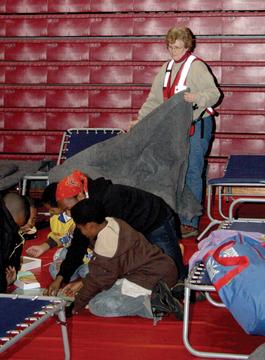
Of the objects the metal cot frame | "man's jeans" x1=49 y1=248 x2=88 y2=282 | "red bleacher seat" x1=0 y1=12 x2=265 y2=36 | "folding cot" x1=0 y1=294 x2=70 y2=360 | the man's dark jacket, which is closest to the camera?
"folding cot" x1=0 y1=294 x2=70 y2=360

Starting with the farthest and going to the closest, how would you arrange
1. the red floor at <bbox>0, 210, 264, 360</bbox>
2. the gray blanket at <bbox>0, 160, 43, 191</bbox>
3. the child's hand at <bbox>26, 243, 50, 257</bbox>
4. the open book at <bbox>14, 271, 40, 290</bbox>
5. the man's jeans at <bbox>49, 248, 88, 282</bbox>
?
the gray blanket at <bbox>0, 160, 43, 191</bbox> → the child's hand at <bbox>26, 243, 50, 257</bbox> → the man's jeans at <bbox>49, 248, 88, 282</bbox> → the open book at <bbox>14, 271, 40, 290</bbox> → the red floor at <bbox>0, 210, 264, 360</bbox>

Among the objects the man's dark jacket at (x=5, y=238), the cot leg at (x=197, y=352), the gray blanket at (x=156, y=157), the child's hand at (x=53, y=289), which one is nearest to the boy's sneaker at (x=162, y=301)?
the cot leg at (x=197, y=352)

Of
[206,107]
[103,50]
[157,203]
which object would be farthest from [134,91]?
[157,203]

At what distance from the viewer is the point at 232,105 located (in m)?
7.34

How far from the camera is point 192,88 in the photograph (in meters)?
5.25

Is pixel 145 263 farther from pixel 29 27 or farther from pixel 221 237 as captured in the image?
pixel 29 27

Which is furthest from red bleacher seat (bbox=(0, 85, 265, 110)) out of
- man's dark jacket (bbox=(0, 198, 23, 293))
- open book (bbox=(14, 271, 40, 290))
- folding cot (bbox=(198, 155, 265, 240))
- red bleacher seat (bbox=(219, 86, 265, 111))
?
man's dark jacket (bbox=(0, 198, 23, 293))

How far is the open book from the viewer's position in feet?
12.5

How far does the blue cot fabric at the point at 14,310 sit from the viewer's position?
220 centimetres

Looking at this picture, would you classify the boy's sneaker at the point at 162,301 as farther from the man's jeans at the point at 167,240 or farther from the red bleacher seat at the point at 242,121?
the red bleacher seat at the point at 242,121

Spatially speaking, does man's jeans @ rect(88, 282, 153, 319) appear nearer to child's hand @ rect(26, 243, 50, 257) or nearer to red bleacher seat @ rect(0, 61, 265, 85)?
child's hand @ rect(26, 243, 50, 257)

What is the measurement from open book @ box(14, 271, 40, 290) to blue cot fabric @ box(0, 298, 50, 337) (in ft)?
4.45

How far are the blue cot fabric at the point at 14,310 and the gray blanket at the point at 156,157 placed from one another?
8.54 feet

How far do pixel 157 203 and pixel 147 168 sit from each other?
4.50ft
